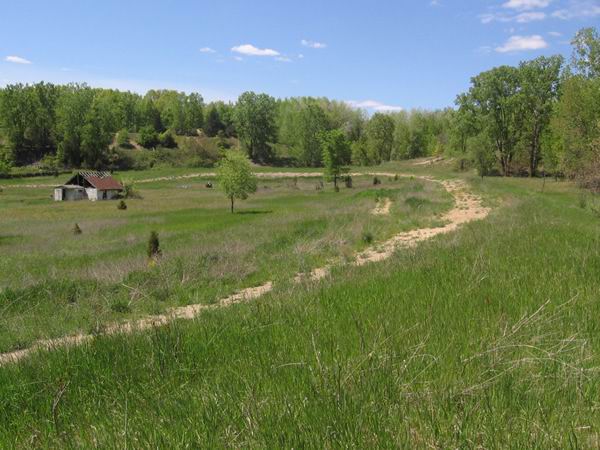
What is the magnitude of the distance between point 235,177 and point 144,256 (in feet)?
96.8

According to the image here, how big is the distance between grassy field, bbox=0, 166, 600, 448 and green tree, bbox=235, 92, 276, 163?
143 metres

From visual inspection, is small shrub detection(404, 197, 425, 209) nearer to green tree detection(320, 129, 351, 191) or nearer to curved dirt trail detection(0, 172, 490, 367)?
curved dirt trail detection(0, 172, 490, 367)

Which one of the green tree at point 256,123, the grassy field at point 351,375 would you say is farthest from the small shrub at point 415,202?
the green tree at point 256,123

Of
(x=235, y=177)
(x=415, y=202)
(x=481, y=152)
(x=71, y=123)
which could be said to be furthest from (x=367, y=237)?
(x=71, y=123)

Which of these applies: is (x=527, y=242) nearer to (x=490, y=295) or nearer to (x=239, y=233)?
(x=490, y=295)

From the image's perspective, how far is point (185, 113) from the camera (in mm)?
171125

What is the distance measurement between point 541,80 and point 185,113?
420 ft

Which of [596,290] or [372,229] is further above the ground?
[596,290]

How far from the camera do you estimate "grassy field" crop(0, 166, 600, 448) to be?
2.65m

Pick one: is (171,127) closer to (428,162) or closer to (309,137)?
(309,137)

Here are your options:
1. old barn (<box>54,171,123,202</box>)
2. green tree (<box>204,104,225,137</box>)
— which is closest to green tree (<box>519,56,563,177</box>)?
old barn (<box>54,171,123,202</box>)

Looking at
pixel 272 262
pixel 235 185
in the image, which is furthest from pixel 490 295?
pixel 235 185

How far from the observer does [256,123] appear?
146000 millimetres

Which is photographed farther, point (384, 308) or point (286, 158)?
point (286, 158)
